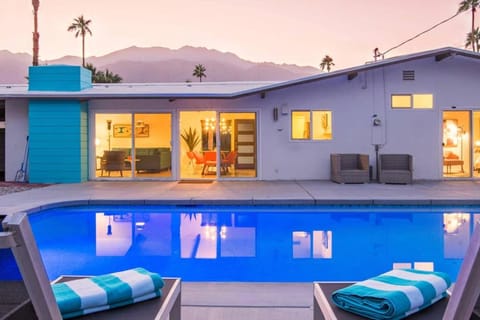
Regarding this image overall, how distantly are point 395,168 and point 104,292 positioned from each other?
11.7 metres

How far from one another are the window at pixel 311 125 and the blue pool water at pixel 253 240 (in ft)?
15.5

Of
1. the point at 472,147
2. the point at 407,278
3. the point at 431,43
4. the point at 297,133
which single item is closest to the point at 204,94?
the point at 297,133

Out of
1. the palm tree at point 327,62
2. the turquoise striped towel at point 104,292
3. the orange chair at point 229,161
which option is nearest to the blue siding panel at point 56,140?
the orange chair at point 229,161

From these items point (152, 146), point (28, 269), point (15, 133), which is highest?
point (15, 133)

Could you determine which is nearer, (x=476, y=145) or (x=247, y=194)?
(x=247, y=194)

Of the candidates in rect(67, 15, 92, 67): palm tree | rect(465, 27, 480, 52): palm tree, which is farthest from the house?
rect(67, 15, 92, 67): palm tree

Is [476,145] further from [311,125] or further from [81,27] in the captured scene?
[81,27]

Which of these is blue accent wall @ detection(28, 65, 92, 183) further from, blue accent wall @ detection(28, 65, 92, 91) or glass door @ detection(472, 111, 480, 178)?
glass door @ detection(472, 111, 480, 178)

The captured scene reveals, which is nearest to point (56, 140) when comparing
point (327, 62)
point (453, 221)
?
point (453, 221)

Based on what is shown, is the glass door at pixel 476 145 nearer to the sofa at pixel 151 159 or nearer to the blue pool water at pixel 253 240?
the blue pool water at pixel 253 240

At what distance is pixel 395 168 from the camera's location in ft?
42.5

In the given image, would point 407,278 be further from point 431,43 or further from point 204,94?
point 431,43

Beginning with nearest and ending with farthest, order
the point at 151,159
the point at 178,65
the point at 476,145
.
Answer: the point at 151,159 < the point at 476,145 < the point at 178,65

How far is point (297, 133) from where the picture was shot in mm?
13766
